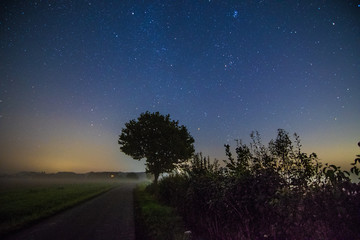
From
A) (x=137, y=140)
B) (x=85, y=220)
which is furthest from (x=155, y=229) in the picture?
(x=137, y=140)

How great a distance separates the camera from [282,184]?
4.05m

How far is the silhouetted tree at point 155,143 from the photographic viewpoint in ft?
78.6

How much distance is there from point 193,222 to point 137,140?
18410 millimetres

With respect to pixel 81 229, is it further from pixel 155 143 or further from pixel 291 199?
pixel 155 143

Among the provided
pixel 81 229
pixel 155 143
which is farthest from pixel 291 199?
pixel 155 143

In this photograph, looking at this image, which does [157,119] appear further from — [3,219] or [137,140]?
[3,219]

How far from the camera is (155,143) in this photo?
76.9 feet

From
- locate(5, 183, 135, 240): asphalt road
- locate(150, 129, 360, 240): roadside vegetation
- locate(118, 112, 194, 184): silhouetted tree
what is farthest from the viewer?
locate(118, 112, 194, 184): silhouetted tree

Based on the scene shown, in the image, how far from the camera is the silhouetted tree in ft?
78.6

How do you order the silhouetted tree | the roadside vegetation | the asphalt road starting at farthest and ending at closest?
the silhouetted tree < the asphalt road < the roadside vegetation

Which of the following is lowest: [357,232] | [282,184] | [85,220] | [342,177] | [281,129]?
[85,220]

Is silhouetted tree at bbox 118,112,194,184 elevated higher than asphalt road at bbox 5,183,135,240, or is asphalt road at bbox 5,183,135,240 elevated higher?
silhouetted tree at bbox 118,112,194,184

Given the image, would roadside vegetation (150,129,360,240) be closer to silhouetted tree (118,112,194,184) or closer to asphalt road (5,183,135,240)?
asphalt road (5,183,135,240)

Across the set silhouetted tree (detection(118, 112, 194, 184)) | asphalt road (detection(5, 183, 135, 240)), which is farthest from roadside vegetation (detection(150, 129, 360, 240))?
silhouetted tree (detection(118, 112, 194, 184))
